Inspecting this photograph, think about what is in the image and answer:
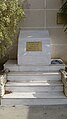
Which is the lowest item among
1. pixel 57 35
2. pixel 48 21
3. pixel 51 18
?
pixel 57 35

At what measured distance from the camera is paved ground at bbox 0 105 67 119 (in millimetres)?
6469

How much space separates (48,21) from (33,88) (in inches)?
127

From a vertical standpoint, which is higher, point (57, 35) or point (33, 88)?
point (57, 35)

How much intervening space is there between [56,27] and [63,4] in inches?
34.4

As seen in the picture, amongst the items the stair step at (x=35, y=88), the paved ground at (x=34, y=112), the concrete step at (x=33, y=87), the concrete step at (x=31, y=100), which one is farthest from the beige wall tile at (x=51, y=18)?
the paved ground at (x=34, y=112)

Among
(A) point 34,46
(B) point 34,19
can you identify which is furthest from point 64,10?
(A) point 34,46

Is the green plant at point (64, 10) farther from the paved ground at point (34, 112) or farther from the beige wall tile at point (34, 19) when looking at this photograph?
the paved ground at point (34, 112)

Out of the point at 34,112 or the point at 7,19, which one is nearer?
the point at 34,112

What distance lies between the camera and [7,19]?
7.48m

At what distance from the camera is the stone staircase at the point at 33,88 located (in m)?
7.27

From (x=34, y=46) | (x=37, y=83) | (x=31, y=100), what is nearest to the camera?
(x=31, y=100)

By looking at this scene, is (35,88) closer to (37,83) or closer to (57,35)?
(37,83)

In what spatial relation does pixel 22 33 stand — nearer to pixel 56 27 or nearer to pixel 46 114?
pixel 56 27

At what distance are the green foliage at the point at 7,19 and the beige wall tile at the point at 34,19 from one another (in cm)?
191
